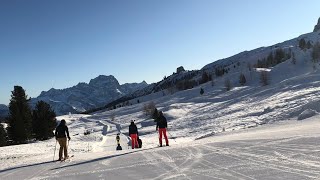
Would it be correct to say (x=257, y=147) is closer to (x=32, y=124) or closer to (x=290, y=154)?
(x=290, y=154)

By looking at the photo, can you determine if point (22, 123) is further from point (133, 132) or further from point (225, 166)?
point (225, 166)

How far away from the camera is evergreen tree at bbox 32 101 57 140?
6650 centimetres

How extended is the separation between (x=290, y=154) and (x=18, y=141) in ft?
177

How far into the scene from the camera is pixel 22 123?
198 feet

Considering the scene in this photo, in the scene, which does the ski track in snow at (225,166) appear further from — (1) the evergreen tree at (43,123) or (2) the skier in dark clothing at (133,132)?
(1) the evergreen tree at (43,123)

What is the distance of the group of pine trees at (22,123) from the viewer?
198ft

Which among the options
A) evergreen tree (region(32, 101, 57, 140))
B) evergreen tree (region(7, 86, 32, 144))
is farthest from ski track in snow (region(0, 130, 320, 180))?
evergreen tree (region(32, 101, 57, 140))

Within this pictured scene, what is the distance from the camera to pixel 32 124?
220 ft

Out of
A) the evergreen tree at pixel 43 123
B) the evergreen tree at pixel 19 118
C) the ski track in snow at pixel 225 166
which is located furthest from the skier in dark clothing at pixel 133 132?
the evergreen tree at pixel 43 123

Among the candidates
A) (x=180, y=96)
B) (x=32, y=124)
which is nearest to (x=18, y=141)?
(x=32, y=124)

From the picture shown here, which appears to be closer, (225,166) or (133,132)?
(225,166)

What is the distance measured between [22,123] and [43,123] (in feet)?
21.5

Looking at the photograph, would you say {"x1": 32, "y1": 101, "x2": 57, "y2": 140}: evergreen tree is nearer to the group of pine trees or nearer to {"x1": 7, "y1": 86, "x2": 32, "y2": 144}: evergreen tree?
the group of pine trees

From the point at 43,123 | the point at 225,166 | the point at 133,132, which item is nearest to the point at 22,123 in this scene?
the point at 43,123
